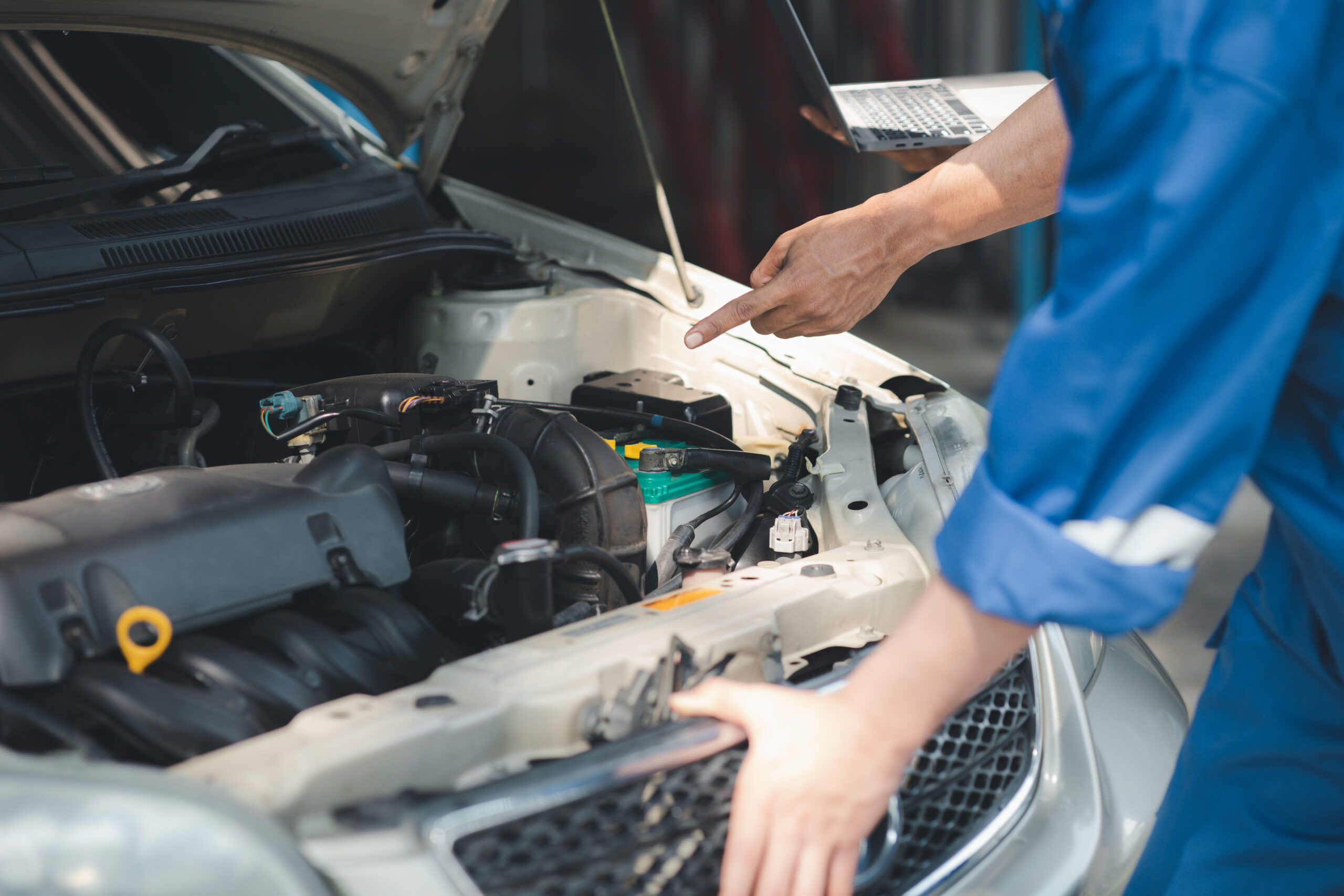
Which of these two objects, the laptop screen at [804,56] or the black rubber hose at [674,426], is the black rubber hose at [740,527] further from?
the laptop screen at [804,56]

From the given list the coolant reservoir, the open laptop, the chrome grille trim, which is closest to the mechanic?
the chrome grille trim

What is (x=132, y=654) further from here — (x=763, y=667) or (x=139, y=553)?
(x=763, y=667)

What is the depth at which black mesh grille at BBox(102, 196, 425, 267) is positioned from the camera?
139 cm

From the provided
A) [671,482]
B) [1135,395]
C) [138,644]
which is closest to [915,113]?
[671,482]

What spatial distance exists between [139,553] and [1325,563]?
89 cm

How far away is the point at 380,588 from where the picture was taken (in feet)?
3.37

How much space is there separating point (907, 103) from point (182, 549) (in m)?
1.35

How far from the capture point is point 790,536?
1299 mm

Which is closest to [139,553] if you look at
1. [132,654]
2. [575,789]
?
[132,654]

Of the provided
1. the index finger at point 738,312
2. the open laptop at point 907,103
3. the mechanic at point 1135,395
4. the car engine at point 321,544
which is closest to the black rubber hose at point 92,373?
the car engine at point 321,544

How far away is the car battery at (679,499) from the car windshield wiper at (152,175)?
826 mm

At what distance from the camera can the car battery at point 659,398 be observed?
1534mm

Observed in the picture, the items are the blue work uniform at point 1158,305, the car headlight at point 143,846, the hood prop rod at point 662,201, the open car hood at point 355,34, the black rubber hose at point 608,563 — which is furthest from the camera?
the hood prop rod at point 662,201

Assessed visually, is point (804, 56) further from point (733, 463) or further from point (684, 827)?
point (684, 827)
